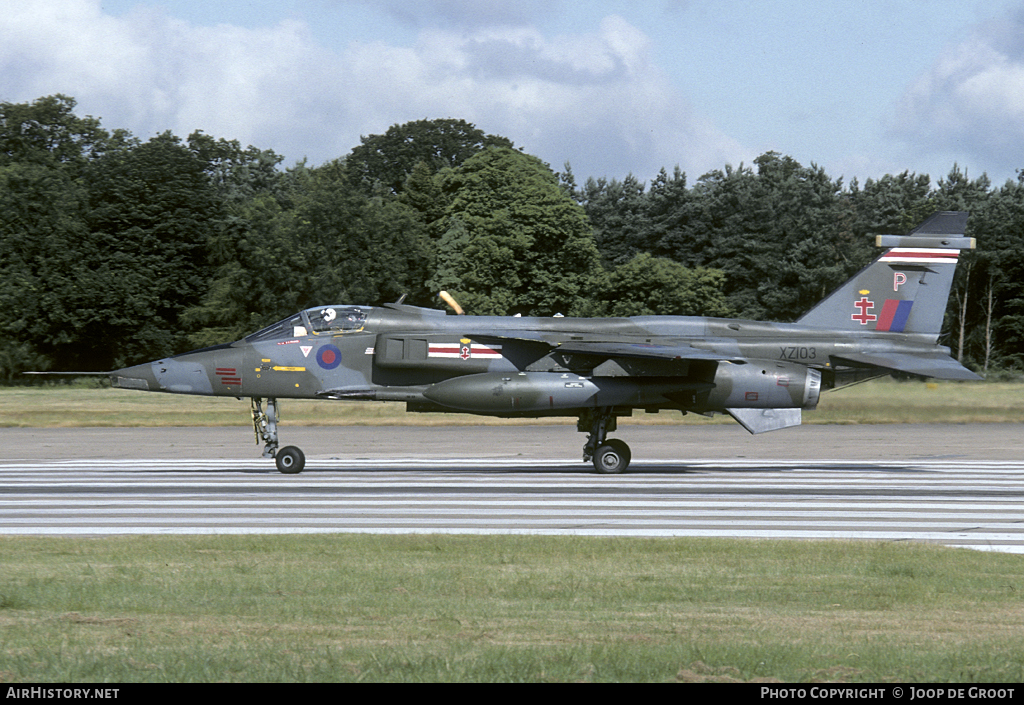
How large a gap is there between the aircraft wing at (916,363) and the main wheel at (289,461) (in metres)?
9.99

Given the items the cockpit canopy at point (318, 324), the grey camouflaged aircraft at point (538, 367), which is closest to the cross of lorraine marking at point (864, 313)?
the grey camouflaged aircraft at point (538, 367)

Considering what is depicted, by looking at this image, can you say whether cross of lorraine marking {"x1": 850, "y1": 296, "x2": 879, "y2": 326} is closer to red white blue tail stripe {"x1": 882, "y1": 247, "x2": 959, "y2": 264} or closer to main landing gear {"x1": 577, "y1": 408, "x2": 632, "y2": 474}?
red white blue tail stripe {"x1": 882, "y1": 247, "x2": 959, "y2": 264}

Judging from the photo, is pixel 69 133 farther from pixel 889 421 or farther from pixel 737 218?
pixel 889 421

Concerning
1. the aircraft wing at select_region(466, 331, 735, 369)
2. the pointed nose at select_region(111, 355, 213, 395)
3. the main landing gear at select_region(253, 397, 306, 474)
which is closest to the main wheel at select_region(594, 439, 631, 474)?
the aircraft wing at select_region(466, 331, 735, 369)

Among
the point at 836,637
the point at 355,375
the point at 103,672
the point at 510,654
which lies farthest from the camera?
the point at 355,375

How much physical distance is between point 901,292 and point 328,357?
36.0 ft

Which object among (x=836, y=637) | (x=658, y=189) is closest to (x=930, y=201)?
(x=658, y=189)

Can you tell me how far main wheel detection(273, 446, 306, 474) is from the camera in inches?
796

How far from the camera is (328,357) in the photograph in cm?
2047

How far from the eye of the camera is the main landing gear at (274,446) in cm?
2027

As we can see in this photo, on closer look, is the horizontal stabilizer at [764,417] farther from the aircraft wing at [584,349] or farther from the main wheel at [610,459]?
the main wheel at [610,459]

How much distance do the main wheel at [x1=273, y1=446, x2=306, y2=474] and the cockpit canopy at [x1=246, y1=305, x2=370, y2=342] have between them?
6.83 feet

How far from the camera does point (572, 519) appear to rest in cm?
1402

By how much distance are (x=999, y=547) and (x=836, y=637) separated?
555cm
